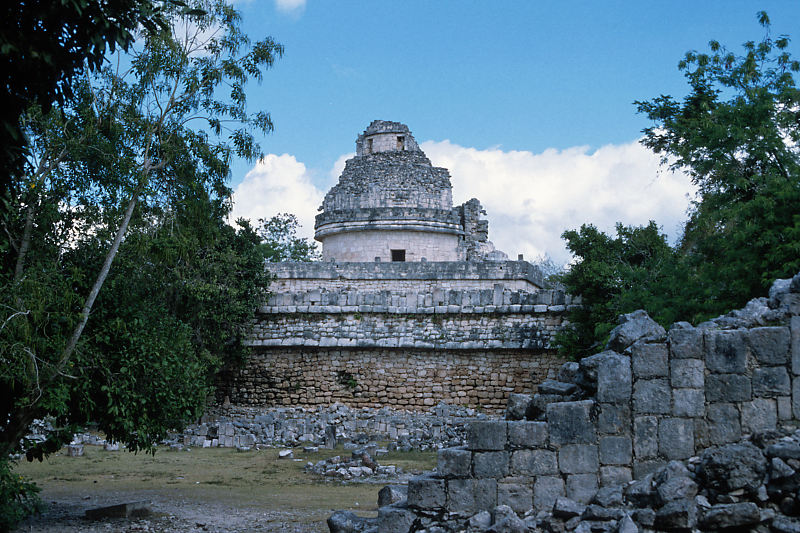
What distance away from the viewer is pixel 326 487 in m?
12.2

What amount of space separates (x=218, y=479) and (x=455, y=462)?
7.58 meters

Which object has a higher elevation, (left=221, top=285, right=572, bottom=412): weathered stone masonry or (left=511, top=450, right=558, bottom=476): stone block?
(left=221, top=285, right=572, bottom=412): weathered stone masonry

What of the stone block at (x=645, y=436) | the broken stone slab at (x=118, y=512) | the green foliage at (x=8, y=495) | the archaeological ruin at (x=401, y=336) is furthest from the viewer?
the archaeological ruin at (x=401, y=336)

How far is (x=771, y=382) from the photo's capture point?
6.47 m

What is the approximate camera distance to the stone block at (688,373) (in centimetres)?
662

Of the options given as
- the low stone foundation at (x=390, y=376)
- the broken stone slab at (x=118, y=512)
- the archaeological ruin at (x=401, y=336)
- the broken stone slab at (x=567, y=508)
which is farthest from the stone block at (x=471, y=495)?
the archaeological ruin at (x=401, y=336)

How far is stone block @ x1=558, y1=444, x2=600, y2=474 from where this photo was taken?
21.9 feet

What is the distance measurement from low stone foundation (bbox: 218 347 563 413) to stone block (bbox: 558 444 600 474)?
1160 centimetres

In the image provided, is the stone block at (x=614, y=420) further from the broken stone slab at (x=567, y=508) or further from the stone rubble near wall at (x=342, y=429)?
the stone rubble near wall at (x=342, y=429)

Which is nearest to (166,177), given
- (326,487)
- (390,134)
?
(326,487)

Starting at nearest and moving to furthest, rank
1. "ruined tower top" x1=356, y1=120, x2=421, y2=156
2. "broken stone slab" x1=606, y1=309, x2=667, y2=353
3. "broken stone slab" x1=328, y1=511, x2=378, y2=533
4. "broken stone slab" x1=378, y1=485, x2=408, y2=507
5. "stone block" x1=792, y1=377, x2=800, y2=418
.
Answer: "stone block" x1=792, y1=377, x2=800, y2=418
"broken stone slab" x1=606, y1=309, x2=667, y2=353
"broken stone slab" x1=328, y1=511, x2=378, y2=533
"broken stone slab" x1=378, y1=485, x2=408, y2=507
"ruined tower top" x1=356, y1=120, x2=421, y2=156

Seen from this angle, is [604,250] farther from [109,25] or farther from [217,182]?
[109,25]

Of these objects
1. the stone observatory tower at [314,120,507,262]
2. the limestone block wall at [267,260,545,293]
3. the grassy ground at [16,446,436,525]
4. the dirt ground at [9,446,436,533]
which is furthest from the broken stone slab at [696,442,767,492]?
the stone observatory tower at [314,120,507,262]

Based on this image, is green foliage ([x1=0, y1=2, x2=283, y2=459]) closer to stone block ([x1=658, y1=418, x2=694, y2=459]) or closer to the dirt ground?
the dirt ground
